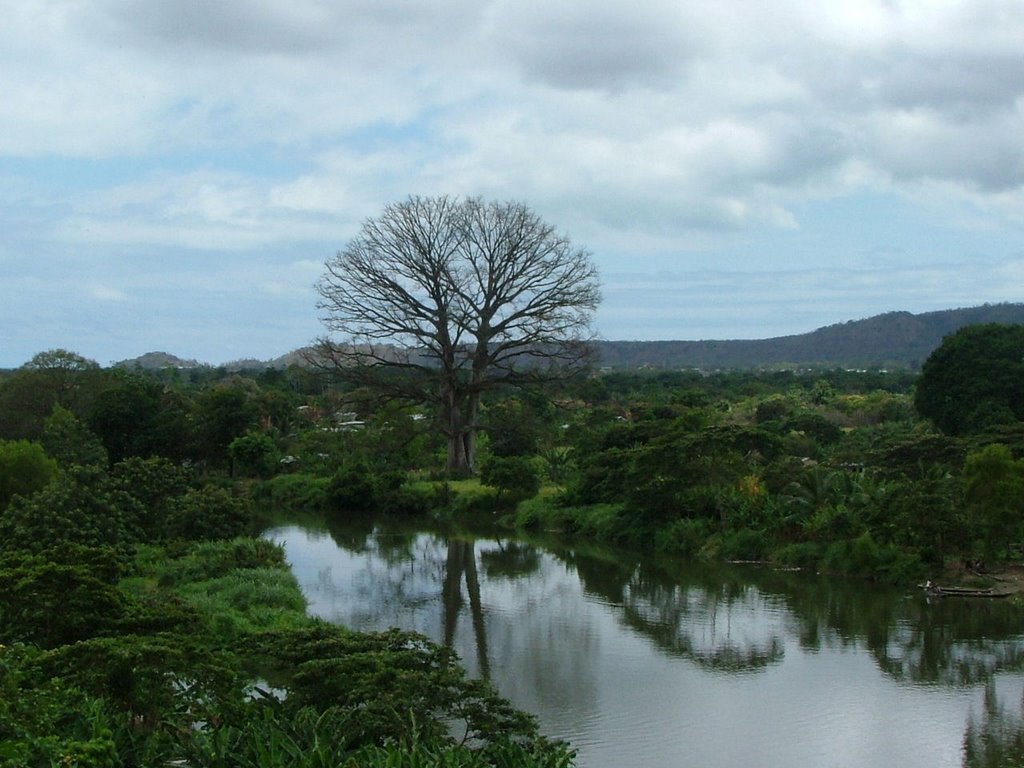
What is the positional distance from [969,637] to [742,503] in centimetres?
944

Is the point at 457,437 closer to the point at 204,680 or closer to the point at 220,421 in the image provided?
the point at 220,421

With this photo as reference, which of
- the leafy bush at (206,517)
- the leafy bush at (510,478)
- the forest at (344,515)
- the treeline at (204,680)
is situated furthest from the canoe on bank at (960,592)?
the leafy bush at (510,478)

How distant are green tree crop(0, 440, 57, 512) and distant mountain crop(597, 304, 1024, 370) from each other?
106726 millimetres

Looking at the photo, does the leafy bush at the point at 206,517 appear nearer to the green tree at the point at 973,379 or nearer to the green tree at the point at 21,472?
the green tree at the point at 21,472

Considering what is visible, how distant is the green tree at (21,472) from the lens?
26812mm

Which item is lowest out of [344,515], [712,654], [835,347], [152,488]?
[344,515]

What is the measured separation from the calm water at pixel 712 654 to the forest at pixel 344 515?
66.5 inches

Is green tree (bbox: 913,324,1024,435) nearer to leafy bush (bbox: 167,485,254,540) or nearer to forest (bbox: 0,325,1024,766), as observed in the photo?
forest (bbox: 0,325,1024,766)

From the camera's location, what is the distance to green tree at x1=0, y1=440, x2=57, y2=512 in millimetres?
26812

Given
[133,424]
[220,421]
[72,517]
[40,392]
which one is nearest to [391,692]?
[72,517]

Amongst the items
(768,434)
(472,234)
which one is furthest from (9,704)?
(472,234)

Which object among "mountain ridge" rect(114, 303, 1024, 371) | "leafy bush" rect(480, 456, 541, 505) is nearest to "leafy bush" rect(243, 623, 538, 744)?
"leafy bush" rect(480, 456, 541, 505)

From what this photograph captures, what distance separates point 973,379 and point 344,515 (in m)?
22.1

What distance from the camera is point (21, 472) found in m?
27.1
